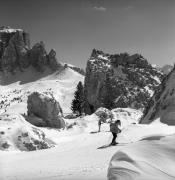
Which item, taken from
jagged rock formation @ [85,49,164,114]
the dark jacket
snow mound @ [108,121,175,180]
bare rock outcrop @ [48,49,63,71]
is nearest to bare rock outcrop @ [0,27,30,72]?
bare rock outcrop @ [48,49,63,71]

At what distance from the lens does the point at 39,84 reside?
13338 cm

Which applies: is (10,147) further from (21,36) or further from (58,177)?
(21,36)

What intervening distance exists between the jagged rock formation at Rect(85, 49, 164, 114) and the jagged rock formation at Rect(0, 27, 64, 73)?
68.1 m

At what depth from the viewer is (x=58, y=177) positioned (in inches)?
446

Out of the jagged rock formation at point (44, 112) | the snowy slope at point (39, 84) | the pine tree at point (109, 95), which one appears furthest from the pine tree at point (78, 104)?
the jagged rock formation at point (44, 112)

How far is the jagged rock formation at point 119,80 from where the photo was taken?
257 ft

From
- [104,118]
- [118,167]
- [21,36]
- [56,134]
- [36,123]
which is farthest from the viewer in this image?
[21,36]

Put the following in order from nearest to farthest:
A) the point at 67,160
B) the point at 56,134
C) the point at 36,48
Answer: the point at 67,160 → the point at 56,134 → the point at 36,48

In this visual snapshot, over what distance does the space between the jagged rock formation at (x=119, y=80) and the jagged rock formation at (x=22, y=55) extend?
224 ft

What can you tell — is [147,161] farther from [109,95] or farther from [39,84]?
[39,84]

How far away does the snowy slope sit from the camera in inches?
4380

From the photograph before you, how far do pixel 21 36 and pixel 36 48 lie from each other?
16915mm

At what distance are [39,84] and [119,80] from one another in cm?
5700

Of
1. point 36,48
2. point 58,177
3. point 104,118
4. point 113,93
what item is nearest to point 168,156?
point 58,177
